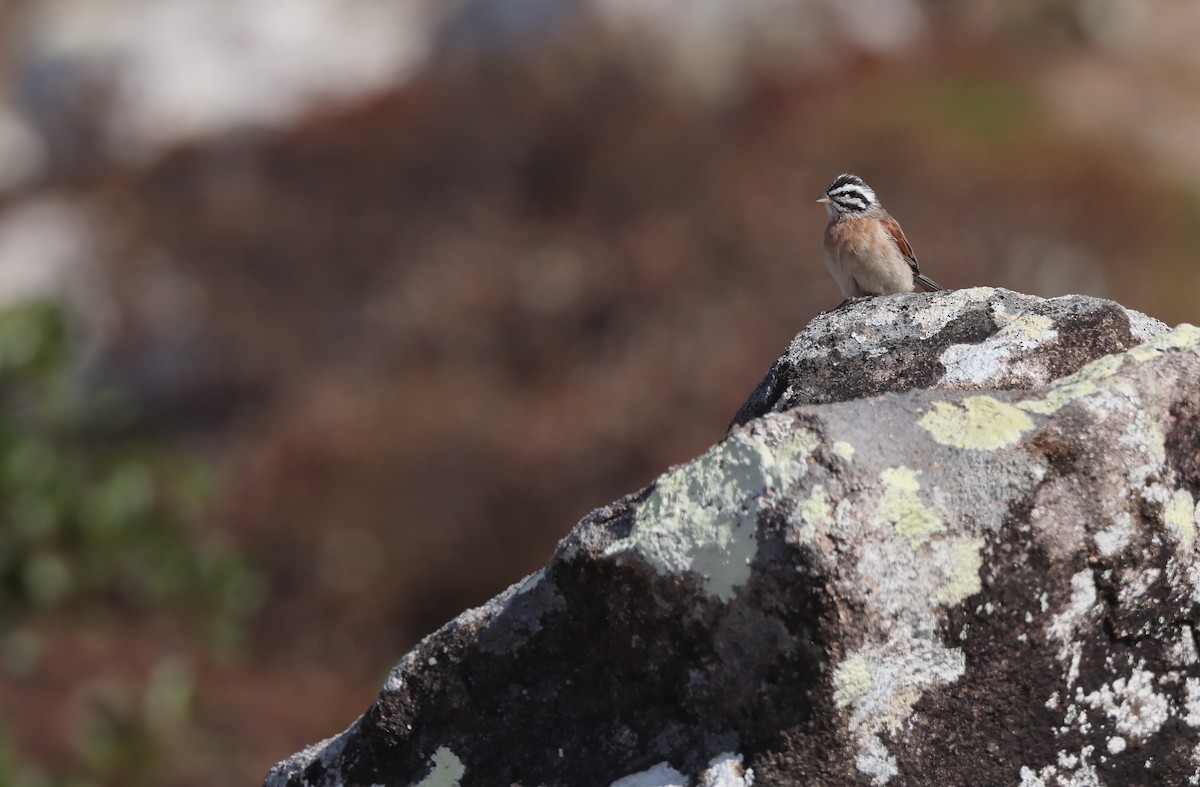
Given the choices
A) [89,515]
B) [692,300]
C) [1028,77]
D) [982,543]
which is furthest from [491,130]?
[982,543]

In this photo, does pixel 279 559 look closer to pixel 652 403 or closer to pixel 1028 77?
pixel 652 403

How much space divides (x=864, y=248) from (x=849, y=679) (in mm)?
4721

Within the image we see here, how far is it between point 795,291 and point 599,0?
9.16 m

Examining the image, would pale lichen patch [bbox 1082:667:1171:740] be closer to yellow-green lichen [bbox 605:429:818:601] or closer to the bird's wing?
yellow-green lichen [bbox 605:429:818:601]

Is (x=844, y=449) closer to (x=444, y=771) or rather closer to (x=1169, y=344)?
(x=1169, y=344)

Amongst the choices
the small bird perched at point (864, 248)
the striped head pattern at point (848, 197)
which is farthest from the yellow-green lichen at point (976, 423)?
the striped head pattern at point (848, 197)

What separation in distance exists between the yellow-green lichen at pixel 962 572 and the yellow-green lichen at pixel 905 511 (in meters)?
0.07

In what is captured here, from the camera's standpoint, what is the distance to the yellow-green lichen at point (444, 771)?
346 cm

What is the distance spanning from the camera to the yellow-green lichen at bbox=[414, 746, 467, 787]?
346cm

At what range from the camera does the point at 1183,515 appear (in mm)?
3404

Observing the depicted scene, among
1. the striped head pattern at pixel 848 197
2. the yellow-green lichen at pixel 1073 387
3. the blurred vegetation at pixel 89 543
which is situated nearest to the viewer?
the yellow-green lichen at pixel 1073 387

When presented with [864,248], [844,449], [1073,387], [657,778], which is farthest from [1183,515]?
[864,248]

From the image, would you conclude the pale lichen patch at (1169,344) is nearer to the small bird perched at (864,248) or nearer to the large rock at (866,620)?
the large rock at (866,620)

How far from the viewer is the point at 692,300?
75.4 ft
